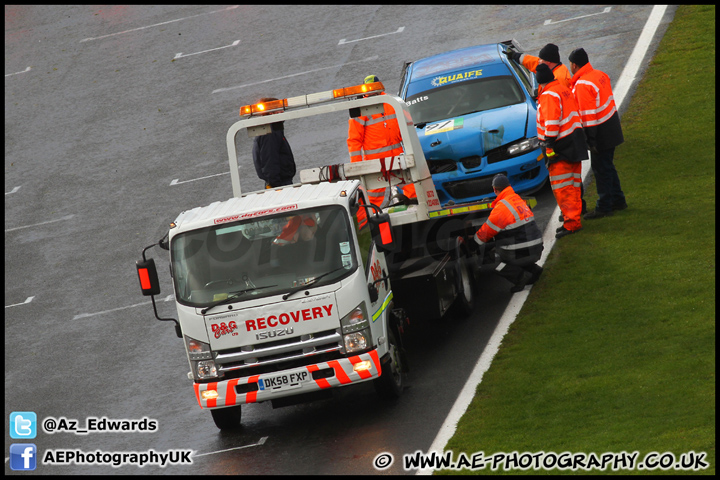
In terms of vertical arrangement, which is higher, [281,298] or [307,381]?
[281,298]

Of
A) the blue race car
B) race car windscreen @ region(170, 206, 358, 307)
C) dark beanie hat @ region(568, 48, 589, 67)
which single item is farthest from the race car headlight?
race car windscreen @ region(170, 206, 358, 307)

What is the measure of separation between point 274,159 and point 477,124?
9.68 feet

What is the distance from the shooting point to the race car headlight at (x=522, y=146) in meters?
13.6

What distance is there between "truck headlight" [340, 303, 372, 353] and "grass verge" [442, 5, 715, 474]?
1.20m

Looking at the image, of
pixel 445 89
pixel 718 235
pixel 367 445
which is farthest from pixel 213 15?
pixel 367 445

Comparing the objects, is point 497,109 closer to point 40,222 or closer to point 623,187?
point 623,187

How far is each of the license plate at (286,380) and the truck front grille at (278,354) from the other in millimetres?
112

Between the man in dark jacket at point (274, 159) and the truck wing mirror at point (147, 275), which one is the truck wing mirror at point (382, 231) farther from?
the man in dark jacket at point (274, 159)

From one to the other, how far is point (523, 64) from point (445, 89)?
1.26 metres

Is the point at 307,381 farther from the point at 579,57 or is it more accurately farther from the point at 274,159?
the point at 579,57

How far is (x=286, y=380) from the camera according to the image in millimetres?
9258

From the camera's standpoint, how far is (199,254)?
9508 millimetres

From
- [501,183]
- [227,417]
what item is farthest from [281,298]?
[501,183]

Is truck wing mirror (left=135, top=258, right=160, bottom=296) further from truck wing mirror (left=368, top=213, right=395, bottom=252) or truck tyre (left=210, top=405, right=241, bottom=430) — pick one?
truck wing mirror (left=368, top=213, right=395, bottom=252)
